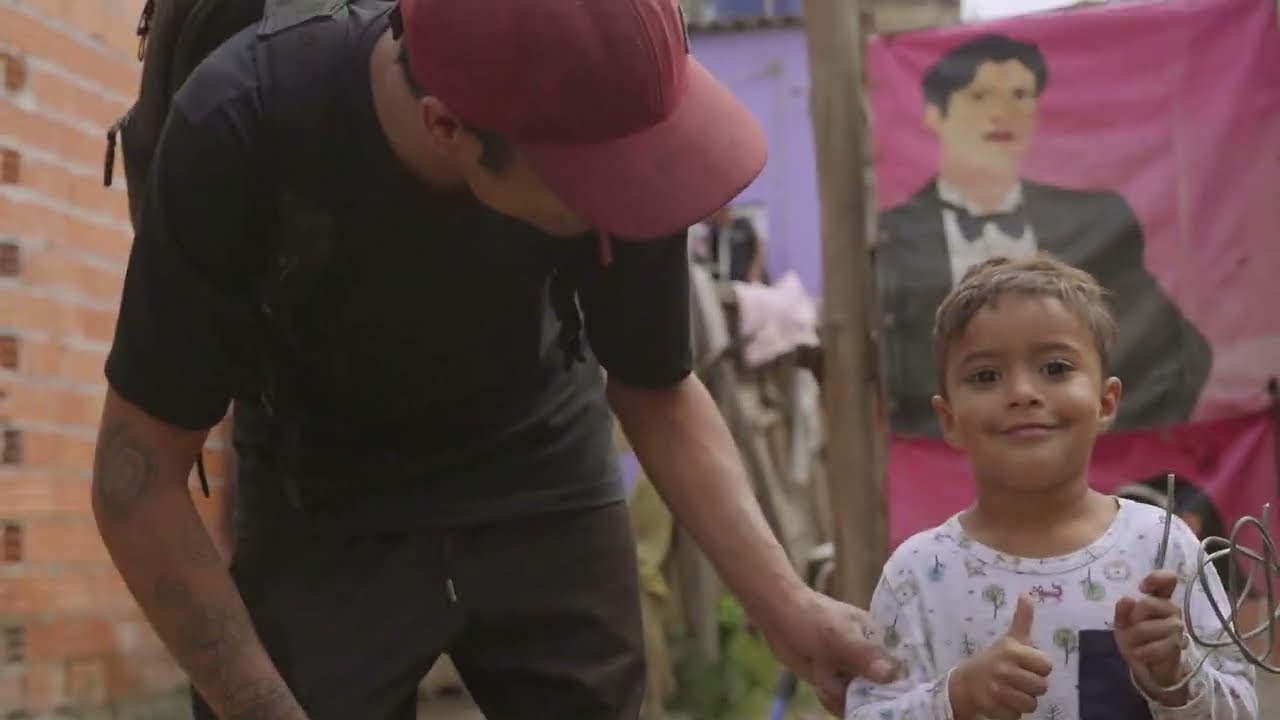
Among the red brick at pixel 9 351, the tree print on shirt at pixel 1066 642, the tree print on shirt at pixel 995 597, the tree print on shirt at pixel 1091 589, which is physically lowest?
the red brick at pixel 9 351

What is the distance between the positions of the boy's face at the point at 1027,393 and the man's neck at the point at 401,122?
718 millimetres

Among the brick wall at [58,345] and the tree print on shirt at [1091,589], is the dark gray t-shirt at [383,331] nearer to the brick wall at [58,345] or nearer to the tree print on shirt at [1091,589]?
the tree print on shirt at [1091,589]

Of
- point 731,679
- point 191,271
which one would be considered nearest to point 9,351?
Result: point 191,271

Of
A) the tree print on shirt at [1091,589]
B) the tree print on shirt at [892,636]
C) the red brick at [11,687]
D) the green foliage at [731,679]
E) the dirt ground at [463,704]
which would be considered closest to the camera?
the tree print on shirt at [1091,589]

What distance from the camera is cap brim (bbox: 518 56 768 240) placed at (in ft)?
6.22

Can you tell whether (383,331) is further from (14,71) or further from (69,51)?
(69,51)

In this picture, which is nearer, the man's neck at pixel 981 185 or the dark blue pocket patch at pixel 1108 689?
the dark blue pocket patch at pixel 1108 689

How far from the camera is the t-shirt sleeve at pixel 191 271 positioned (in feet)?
6.57

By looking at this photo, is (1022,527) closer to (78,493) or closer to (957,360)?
(957,360)

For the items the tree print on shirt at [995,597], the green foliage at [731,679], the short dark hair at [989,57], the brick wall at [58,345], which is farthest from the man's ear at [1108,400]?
the green foliage at [731,679]

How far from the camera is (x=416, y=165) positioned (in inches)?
82.1

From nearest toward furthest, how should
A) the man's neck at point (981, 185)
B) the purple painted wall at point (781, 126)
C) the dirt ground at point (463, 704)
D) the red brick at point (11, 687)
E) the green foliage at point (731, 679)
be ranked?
the red brick at point (11, 687) < the man's neck at point (981, 185) < the dirt ground at point (463, 704) < the green foliage at point (731, 679) < the purple painted wall at point (781, 126)

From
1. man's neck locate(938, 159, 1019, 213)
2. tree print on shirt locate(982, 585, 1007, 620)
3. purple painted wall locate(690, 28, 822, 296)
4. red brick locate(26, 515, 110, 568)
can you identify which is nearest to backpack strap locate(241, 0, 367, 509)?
tree print on shirt locate(982, 585, 1007, 620)

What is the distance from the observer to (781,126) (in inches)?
619
